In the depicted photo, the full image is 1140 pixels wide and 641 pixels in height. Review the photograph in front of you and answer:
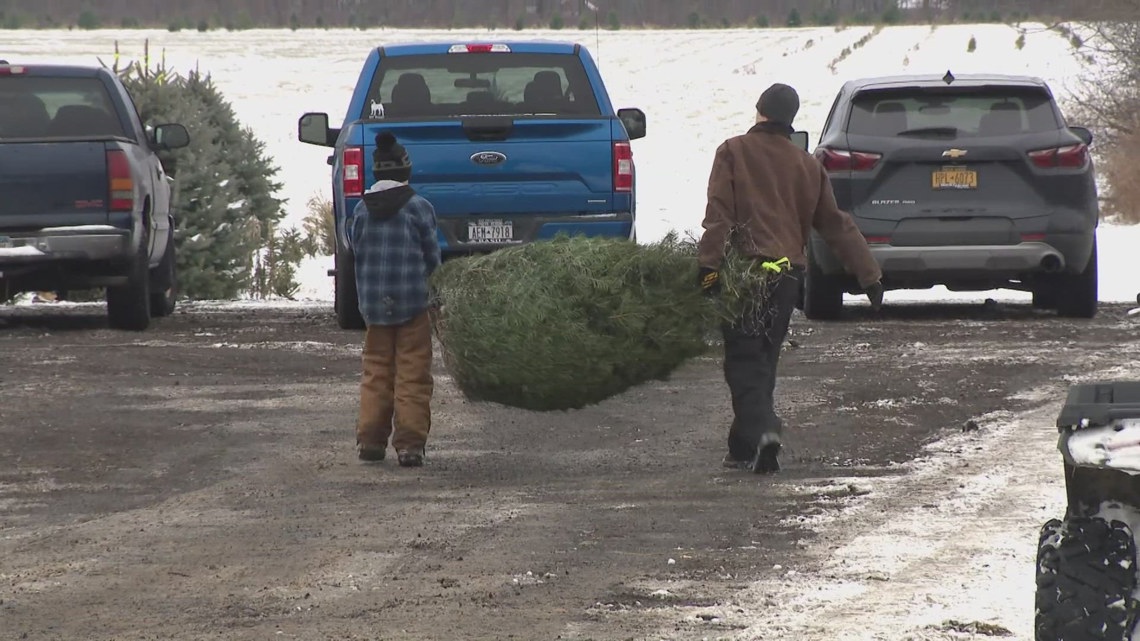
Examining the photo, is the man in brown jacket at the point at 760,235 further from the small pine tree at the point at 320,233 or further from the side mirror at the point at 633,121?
the small pine tree at the point at 320,233

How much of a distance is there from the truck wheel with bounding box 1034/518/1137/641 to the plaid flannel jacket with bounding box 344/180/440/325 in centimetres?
491

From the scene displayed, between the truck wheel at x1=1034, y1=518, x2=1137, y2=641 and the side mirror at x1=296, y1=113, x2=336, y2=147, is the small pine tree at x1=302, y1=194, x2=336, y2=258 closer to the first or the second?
the side mirror at x1=296, y1=113, x2=336, y2=147

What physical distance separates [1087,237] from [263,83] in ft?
141

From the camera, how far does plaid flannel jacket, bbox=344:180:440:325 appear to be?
352 inches

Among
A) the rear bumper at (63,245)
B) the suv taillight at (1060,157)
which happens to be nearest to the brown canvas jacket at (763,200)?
the suv taillight at (1060,157)

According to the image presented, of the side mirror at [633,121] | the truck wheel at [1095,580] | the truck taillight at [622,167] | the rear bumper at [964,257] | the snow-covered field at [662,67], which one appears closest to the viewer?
the truck wheel at [1095,580]

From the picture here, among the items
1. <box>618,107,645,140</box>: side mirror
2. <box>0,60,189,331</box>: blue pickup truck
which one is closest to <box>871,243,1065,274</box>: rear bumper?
<box>618,107,645,140</box>: side mirror

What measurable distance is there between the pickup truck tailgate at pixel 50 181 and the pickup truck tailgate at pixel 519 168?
208 cm

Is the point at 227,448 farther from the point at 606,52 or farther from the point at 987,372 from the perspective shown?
the point at 606,52

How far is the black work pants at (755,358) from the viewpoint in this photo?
8625 millimetres

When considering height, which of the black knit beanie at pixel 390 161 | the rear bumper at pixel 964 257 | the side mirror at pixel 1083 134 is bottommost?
the rear bumper at pixel 964 257

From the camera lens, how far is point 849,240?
892 cm

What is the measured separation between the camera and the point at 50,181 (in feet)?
44.7

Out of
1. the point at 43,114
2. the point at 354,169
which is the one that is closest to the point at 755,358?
the point at 354,169
